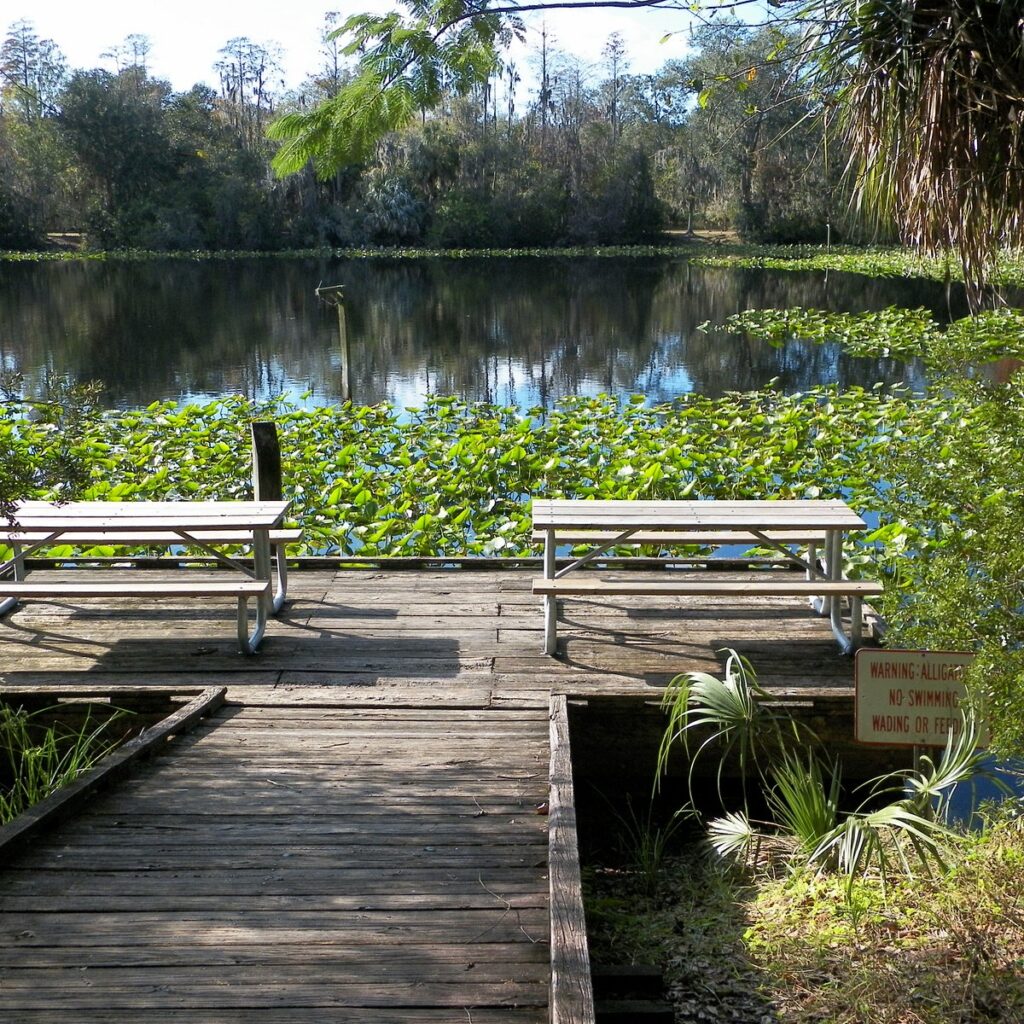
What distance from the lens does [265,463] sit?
6.33 meters

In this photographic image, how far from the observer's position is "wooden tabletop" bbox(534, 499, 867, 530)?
4656 millimetres

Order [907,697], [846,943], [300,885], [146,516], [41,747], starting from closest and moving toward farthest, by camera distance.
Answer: [300,885]
[846,943]
[907,697]
[41,747]
[146,516]

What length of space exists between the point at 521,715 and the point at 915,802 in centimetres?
133

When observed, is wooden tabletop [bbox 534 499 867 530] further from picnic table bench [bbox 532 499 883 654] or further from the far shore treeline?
the far shore treeline

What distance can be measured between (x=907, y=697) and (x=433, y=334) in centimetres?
1827

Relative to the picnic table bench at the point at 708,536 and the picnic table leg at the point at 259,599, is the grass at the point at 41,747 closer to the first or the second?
the picnic table leg at the point at 259,599

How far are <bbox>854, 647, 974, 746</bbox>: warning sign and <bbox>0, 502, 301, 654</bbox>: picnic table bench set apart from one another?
246 cm

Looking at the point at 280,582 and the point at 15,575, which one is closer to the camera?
the point at 15,575

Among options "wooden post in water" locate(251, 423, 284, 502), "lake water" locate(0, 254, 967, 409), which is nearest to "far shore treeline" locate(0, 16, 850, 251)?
"lake water" locate(0, 254, 967, 409)

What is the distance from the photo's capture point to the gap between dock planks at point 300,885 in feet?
7.30

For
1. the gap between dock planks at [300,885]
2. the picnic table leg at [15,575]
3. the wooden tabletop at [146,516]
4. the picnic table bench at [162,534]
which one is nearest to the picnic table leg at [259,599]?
the picnic table bench at [162,534]

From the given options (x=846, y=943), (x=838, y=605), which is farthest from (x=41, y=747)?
(x=838, y=605)

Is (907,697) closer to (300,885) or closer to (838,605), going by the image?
(838,605)

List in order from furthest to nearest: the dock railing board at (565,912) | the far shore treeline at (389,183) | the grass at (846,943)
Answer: the far shore treeline at (389,183) < the grass at (846,943) < the dock railing board at (565,912)
